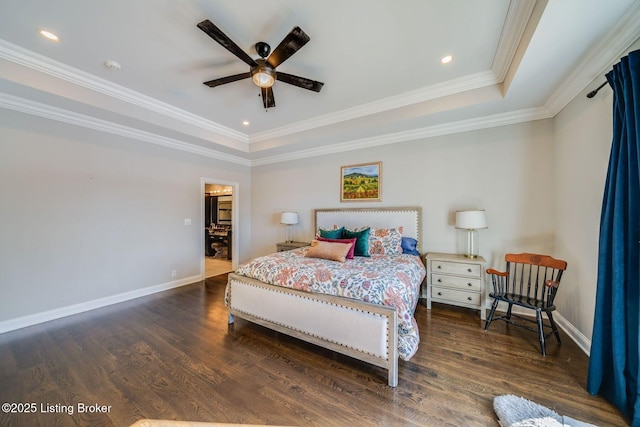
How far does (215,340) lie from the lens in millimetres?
2443

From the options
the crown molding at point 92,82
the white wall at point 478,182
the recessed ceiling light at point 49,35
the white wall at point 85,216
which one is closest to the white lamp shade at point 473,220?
the white wall at point 478,182

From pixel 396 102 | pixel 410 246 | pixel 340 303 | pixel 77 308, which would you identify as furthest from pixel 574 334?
pixel 77 308

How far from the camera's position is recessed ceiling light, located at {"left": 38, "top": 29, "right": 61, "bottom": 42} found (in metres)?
2.04

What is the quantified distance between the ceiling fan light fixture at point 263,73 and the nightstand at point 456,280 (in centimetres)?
298

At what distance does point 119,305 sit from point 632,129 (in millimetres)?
5693

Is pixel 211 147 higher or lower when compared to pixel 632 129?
higher

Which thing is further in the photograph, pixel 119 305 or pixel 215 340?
pixel 119 305

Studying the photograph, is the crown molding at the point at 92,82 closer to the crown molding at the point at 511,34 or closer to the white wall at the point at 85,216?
the white wall at the point at 85,216

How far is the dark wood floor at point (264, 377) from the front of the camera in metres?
1.54

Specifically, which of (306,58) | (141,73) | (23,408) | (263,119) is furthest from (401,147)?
(23,408)

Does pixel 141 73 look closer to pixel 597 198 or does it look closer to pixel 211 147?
pixel 211 147

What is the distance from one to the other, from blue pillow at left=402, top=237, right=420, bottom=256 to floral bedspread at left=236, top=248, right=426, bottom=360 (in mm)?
453

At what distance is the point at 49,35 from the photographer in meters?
2.07

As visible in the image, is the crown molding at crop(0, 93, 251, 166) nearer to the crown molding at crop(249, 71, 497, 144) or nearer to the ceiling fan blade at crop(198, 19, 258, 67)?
the crown molding at crop(249, 71, 497, 144)
